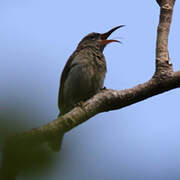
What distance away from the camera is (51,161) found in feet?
3.58

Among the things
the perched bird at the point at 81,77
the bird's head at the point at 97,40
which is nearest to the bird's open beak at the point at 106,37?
the bird's head at the point at 97,40

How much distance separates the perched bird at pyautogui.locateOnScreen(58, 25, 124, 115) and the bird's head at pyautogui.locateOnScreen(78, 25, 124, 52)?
0.32 m

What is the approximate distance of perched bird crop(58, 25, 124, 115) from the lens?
232 inches

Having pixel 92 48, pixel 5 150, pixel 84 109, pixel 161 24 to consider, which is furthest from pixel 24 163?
pixel 92 48

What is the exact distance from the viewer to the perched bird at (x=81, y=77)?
5883 millimetres

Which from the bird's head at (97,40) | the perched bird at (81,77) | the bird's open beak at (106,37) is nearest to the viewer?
the perched bird at (81,77)

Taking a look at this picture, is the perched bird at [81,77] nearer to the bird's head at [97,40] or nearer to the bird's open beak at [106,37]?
the bird's open beak at [106,37]

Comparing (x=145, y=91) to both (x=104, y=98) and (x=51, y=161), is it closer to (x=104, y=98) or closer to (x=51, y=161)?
(x=104, y=98)

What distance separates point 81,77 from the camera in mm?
5871

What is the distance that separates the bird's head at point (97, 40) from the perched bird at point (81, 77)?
321 millimetres

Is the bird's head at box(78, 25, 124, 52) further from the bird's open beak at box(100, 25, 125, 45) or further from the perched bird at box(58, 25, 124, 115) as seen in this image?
the perched bird at box(58, 25, 124, 115)

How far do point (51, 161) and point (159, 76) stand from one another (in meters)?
2.59

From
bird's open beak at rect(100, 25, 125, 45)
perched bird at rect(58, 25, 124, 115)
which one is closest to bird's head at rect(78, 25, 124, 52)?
bird's open beak at rect(100, 25, 125, 45)

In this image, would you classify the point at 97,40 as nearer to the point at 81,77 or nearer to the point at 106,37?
the point at 106,37
